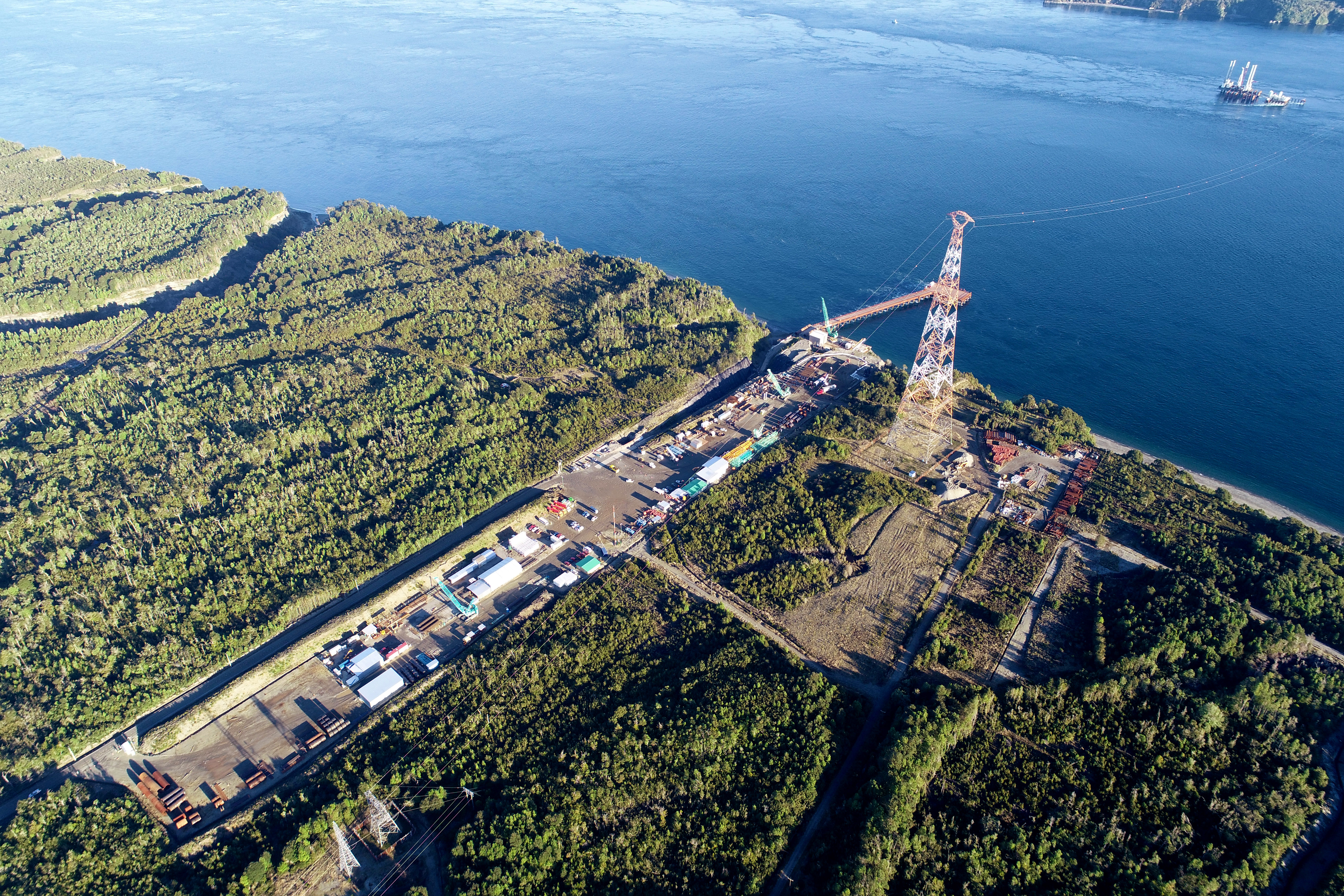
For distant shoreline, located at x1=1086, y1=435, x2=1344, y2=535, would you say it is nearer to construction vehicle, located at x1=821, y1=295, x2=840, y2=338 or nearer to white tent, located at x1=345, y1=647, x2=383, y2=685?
construction vehicle, located at x1=821, y1=295, x2=840, y2=338

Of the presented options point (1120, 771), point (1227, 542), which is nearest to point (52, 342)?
point (1120, 771)

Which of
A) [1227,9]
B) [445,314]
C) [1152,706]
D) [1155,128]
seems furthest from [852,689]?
[1227,9]

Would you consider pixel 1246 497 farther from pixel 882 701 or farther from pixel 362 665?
pixel 362 665

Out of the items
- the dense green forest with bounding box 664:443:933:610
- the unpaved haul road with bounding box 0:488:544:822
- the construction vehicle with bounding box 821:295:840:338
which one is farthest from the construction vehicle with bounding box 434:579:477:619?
the construction vehicle with bounding box 821:295:840:338

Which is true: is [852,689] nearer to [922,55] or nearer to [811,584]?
[811,584]

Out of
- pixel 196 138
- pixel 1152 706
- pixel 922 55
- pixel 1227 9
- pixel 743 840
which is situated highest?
pixel 1227 9
